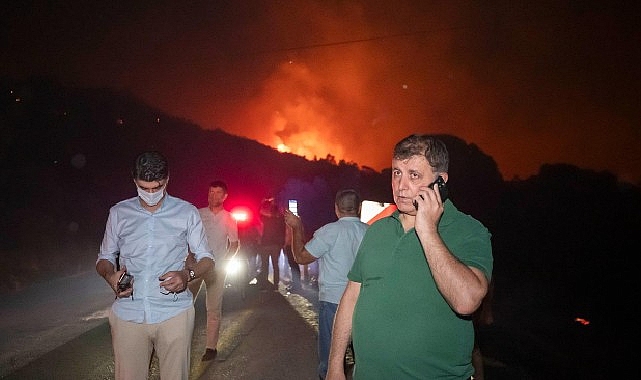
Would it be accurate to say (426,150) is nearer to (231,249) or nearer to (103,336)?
(231,249)

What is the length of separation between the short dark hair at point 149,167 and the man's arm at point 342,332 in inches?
69.0

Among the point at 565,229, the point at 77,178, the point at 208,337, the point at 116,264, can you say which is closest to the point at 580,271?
the point at 565,229

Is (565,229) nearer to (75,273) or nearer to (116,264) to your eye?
(75,273)

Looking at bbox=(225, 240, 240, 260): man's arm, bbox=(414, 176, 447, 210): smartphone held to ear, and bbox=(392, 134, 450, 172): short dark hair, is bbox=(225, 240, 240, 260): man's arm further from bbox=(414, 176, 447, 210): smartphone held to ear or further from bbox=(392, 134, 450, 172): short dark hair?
bbox=(414, 176, 447, 210): smartphone held to ear

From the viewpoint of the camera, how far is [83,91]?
34.1m

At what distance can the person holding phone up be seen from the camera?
2.16 metres

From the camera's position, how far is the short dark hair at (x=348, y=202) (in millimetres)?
5180

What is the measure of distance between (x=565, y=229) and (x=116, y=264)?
55.9m

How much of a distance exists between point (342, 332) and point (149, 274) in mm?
1597

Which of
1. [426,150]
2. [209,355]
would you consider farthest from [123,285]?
[209,355]

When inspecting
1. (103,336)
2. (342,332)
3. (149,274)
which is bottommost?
(103,336)

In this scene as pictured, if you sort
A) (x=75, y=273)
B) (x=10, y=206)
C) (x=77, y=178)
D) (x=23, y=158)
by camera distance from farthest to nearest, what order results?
(x=77, y=178)
(x=23, y=158)
(x=10, y=206)
(x=75, y=273)

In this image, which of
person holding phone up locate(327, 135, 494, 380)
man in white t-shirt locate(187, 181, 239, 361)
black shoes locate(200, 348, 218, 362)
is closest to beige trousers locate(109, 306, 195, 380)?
person holding phone up locate(327, 135, 494, 380)

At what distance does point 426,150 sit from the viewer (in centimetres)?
247
